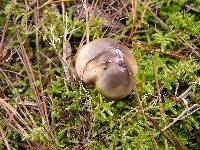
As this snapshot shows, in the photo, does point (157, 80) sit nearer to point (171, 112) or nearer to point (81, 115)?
point (171, 112)

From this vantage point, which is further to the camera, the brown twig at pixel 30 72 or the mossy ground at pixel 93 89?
the brown twig at pixel 30 72

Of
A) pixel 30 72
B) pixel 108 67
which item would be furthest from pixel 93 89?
pixel 30 72

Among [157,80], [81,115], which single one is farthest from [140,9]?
[81,115]

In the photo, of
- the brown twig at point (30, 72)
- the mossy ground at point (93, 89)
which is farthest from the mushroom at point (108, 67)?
the brown twig at point (30, 72)

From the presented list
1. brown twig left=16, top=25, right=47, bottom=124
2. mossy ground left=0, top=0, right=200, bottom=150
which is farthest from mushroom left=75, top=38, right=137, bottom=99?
brown twig left=16, top=25, right=47, bottom=124

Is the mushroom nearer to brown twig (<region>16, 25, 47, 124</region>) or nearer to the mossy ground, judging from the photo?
the mossy ground

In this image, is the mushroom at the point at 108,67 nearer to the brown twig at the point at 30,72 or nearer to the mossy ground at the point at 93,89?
the mossy ground at the point at 93,89

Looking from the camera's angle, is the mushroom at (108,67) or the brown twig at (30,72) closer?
the mushroom at (108,67)
